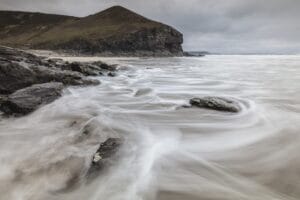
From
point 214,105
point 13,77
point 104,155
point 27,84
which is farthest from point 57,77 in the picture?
point 104,155

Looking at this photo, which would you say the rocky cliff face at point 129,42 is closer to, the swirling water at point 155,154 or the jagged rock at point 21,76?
the jagged rock at point 21,76

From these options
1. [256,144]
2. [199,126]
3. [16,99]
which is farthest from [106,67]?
[256,144]

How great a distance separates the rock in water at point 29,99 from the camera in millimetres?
6277

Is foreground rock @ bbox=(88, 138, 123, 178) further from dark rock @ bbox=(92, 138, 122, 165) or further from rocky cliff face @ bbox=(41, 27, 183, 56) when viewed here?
rocky cliff face @ bbox=(41, 27, 183, 56)

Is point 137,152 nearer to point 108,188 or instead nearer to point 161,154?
point 161,154

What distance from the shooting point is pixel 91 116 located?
6.23 metres

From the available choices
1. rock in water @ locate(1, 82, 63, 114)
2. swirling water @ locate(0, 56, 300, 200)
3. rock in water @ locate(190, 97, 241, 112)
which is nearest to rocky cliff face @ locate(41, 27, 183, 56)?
rock in water @ locate(1, 82, 63, 114)

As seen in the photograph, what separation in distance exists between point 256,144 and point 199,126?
1296mm

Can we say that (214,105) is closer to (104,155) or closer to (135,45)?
(104,155)

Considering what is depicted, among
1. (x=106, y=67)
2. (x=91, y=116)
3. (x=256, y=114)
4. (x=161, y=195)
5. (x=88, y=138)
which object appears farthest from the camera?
(x=106, y=67)

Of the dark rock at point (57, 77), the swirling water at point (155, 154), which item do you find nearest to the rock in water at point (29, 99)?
the swirling water at point (155, 154)

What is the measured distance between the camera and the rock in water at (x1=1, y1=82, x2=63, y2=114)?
247 inches

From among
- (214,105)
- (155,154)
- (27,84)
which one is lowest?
(155,154)

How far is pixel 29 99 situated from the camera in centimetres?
684
